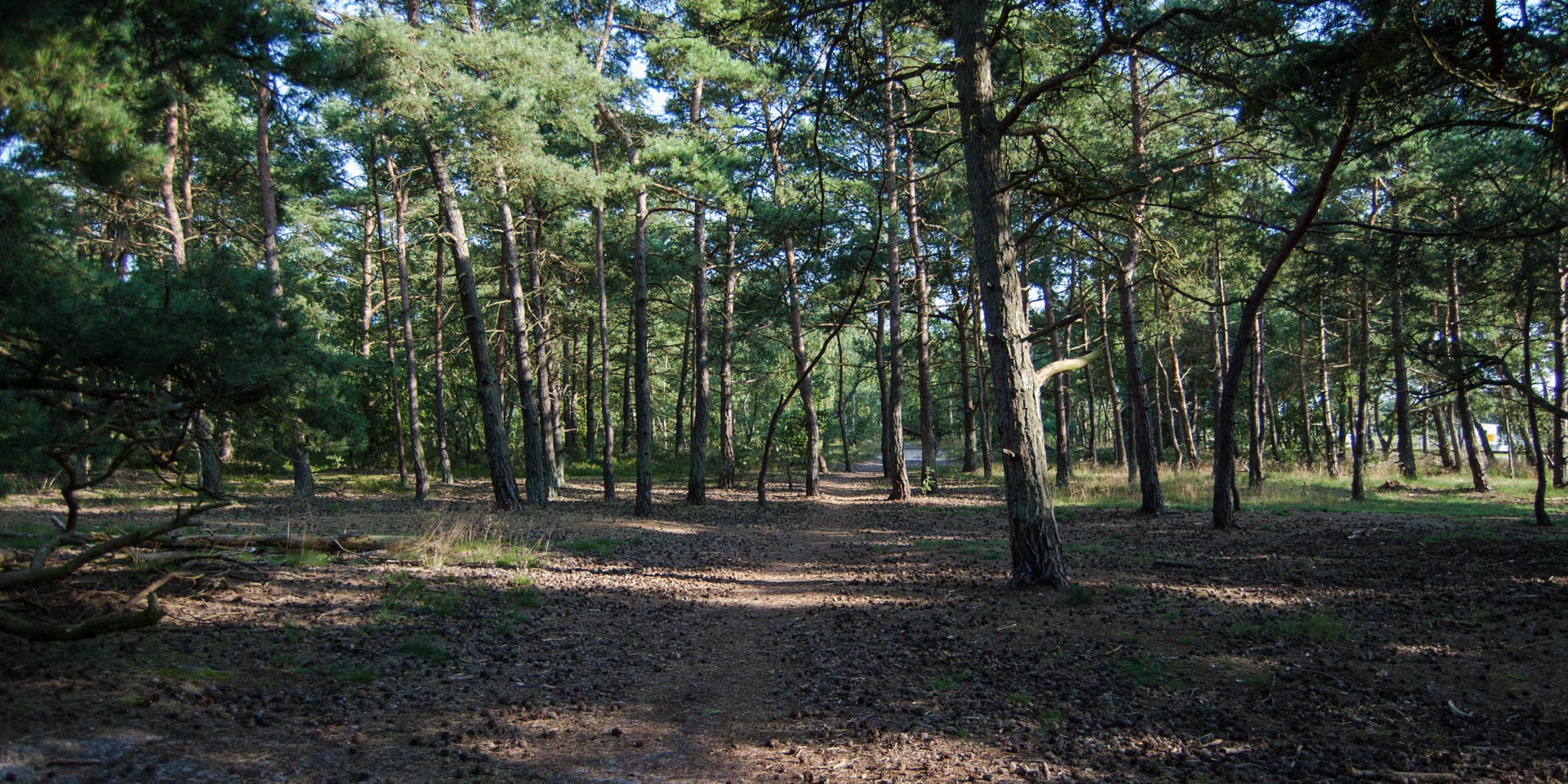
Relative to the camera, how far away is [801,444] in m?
25.7

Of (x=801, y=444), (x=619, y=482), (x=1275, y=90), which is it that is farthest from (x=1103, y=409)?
(x=1275, y=90)

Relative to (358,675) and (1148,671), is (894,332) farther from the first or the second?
(358,675)

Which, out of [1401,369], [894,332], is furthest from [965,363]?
[1401,369]

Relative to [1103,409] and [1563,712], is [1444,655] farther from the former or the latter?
[1103,409]

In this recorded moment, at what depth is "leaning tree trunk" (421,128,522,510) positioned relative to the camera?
1388 centimetres

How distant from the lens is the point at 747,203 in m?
8.65

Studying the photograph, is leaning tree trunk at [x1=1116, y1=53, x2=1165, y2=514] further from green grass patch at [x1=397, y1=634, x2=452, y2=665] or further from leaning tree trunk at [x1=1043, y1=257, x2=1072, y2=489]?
green grass patch at [x1=397, y1=634, x2=452, y2=665]

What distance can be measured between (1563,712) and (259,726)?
720 cm

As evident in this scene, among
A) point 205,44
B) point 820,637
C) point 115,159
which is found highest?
point 205,44

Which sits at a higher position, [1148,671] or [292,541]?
[292,541]

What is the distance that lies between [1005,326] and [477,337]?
10.8m

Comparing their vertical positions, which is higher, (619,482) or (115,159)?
(115,159)

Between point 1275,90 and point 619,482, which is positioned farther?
point 619,482

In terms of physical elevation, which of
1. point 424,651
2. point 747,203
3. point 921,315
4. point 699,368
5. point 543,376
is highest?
point 921,315
